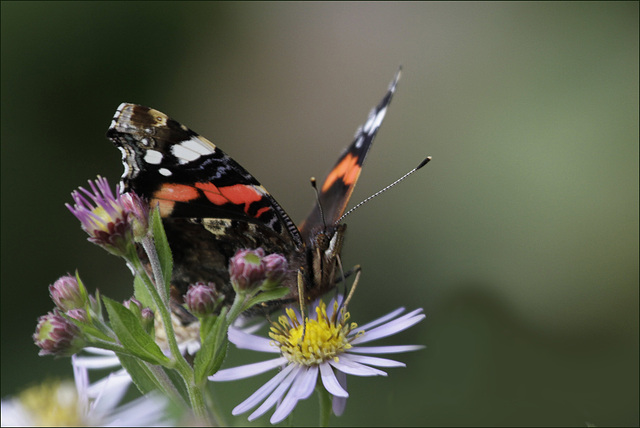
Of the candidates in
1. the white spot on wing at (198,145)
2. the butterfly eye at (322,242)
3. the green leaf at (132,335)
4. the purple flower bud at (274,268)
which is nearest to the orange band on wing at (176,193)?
the white spot on wing at (198,145)

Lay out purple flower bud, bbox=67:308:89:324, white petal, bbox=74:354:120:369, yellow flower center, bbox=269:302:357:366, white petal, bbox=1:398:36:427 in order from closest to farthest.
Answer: white petal, bbox=1:398:36:427
purple flower bud, bbox=67:308:89:324
yellow flower center, bbox=269:302:357:366
white petal, bbox=74:354:120:369

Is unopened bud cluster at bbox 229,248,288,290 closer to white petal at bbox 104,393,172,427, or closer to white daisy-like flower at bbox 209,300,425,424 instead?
white daisy-like flower at bbox 209,300,425,424

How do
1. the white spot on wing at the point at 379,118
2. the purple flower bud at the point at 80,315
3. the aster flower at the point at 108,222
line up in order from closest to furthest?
the purple flower bud at the point at 80,315 → the aster flower at the point at 108,222 → the white spot on wing at the point at 379,118

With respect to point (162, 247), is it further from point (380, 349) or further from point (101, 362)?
point (101, 362)

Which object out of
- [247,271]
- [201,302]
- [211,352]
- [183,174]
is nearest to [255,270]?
[247,271]

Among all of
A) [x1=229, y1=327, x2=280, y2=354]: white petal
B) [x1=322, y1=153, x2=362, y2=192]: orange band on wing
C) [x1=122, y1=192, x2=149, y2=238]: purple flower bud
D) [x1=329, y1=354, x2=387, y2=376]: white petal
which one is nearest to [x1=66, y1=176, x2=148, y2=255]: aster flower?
[x1=122, y1=192, x2=149, y2=238]: purple flower bud

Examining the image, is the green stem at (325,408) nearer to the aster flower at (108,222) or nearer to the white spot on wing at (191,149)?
the aster flower at (108,222)
